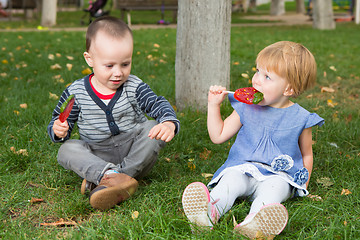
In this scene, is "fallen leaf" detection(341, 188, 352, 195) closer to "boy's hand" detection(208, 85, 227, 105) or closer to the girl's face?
the girl's face

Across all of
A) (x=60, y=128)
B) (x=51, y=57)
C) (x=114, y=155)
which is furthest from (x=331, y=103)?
(x=51, y=57)

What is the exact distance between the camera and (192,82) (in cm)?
397

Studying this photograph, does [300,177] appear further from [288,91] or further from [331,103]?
[331,103]

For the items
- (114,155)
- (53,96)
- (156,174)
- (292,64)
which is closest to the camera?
(292,64)

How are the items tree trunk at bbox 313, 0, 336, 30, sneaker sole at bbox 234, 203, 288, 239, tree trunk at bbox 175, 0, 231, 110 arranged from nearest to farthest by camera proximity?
sneaker sole at bbox 234, 203, 288, 239
tree trunk at bbox 175, 0, 231, 110
tree trunk at bbox 313, 0, 336, 30

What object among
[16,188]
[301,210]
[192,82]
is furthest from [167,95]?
[301,210]

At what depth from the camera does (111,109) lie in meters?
2.58

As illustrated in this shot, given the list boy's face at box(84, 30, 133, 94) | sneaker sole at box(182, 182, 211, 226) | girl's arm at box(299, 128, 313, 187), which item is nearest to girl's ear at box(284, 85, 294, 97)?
girl's arm at box(299, 128, 313, 187)

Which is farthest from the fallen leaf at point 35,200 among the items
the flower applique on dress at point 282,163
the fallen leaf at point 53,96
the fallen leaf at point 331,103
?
the fallen leaf at point 331,103

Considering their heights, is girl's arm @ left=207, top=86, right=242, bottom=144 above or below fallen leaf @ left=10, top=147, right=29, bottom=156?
above

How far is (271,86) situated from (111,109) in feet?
3.04

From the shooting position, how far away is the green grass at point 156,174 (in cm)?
212

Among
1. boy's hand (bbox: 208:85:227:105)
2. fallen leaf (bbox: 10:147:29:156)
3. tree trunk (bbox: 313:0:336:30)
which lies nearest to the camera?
boy's hand (bbox: 208:85:227:105)

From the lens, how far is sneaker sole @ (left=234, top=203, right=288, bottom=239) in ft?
6.58
